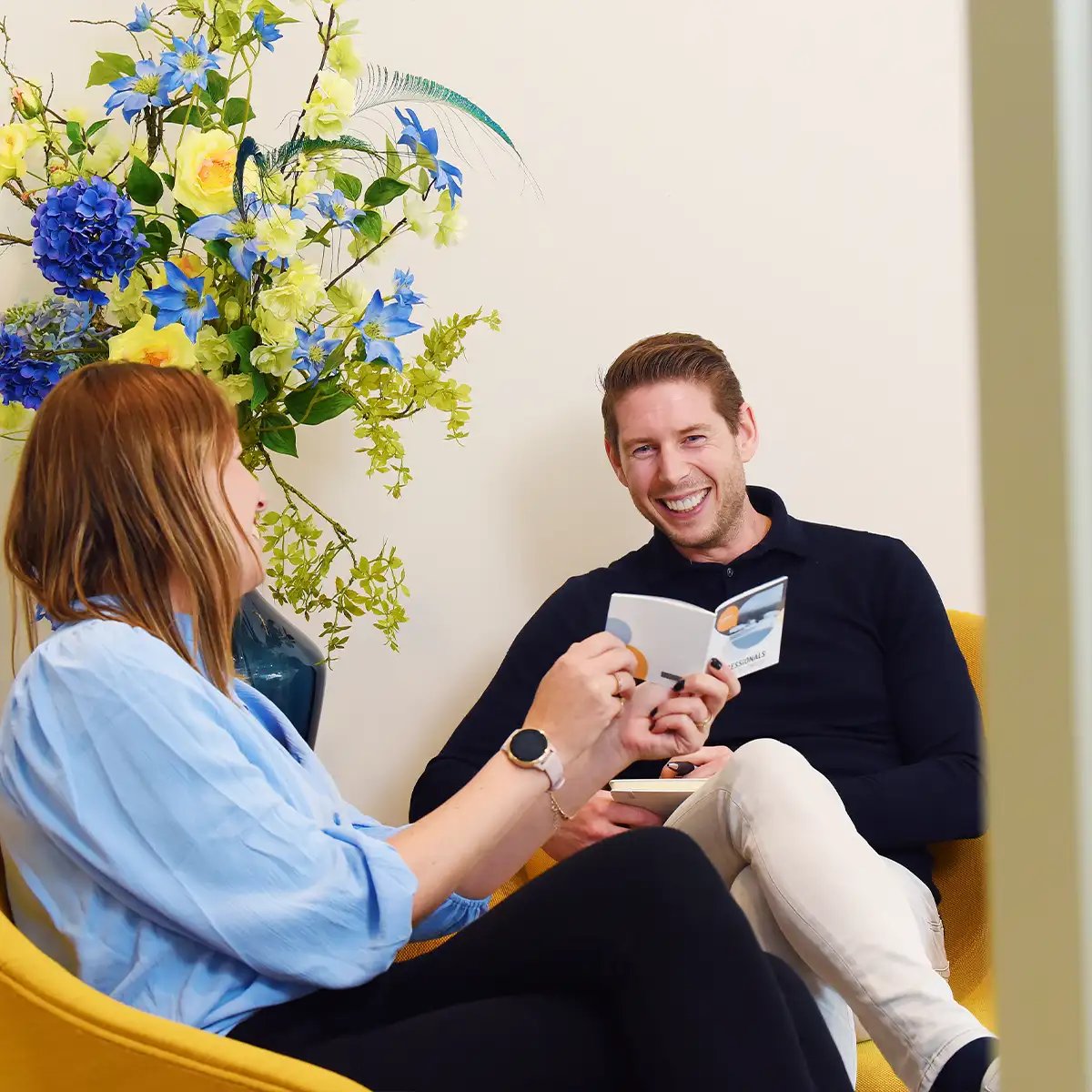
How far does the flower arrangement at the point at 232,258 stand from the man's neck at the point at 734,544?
0.49 metres

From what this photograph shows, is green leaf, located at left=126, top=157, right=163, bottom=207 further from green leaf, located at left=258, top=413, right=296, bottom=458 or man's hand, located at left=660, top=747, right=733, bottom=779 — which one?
man's hand, located at left=660, top=747, right=733, bottom=779

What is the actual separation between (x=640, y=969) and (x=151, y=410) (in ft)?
2.24

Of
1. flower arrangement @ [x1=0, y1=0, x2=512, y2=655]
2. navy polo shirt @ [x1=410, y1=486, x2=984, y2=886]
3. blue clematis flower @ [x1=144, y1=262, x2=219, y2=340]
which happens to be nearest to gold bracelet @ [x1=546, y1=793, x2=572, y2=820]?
navy polo shirt @ [x1=410, y1=486, x2=984, y2=886]

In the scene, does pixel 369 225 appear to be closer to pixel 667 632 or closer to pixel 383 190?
pixel 383 190

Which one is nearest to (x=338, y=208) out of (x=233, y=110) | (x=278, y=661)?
(x=233, y=110)

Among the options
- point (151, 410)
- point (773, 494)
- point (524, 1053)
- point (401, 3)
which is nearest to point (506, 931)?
point (524, 1053)

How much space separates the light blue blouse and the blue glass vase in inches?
26.8

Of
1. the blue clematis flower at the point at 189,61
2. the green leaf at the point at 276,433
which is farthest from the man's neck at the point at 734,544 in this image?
the blue clematis flower at the point at 189,61

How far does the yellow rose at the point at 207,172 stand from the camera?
1745 millimetres

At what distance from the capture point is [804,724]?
1998 mm

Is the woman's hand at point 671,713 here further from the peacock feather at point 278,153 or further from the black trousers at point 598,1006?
the peacock feather at point 278,153

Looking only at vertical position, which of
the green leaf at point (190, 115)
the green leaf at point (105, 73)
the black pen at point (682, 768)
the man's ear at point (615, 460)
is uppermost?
the green leaf at point (105, 73)

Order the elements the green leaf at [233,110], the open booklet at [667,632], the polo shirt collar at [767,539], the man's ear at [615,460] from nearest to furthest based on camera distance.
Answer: the open booklet at [667,632], the green leaf at [233,110], the polo shirt collar at [767,539], the man's ear at [615,460]

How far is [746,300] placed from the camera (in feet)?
7.97
